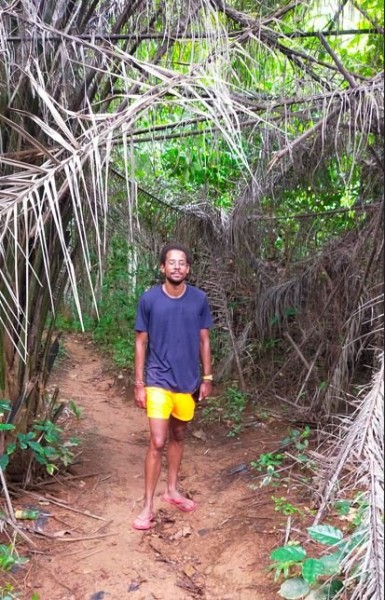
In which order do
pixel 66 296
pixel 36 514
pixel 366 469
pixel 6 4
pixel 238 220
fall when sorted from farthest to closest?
pixel 66 296 < pixel 238 220 < pixel 36 514 < pixel 6 4 < pixel 366 469

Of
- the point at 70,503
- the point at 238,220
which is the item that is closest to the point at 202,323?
the point at 238,220

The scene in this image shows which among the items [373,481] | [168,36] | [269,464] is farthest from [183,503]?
[168,36]

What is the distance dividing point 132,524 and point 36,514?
55 centimetres

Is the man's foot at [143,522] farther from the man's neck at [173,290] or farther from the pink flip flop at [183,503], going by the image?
the man's neck at [173,290]

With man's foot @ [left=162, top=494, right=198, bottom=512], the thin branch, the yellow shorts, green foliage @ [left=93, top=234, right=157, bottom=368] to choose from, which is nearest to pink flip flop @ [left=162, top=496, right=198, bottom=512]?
man's foot @ [left=162, top=494, right=198, bottom=512]

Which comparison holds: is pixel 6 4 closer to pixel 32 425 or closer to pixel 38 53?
pixel 38 53

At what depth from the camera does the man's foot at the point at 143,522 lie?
3246mm

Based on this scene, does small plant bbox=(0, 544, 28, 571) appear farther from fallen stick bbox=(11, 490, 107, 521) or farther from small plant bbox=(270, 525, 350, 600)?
small plant bbox=(270, 525, 350, 600)

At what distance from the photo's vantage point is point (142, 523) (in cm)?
325

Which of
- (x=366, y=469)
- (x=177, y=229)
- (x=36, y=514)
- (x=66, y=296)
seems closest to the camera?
(x=366, y=469)

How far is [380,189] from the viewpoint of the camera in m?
2.85

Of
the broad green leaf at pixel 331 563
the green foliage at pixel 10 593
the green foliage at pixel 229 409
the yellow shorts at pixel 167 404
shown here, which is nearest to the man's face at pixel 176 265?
the yellow shorts at pixel 167 404

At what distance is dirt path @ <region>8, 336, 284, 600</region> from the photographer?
2.77 metres

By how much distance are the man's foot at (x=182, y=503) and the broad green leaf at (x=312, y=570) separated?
48.0 inches
